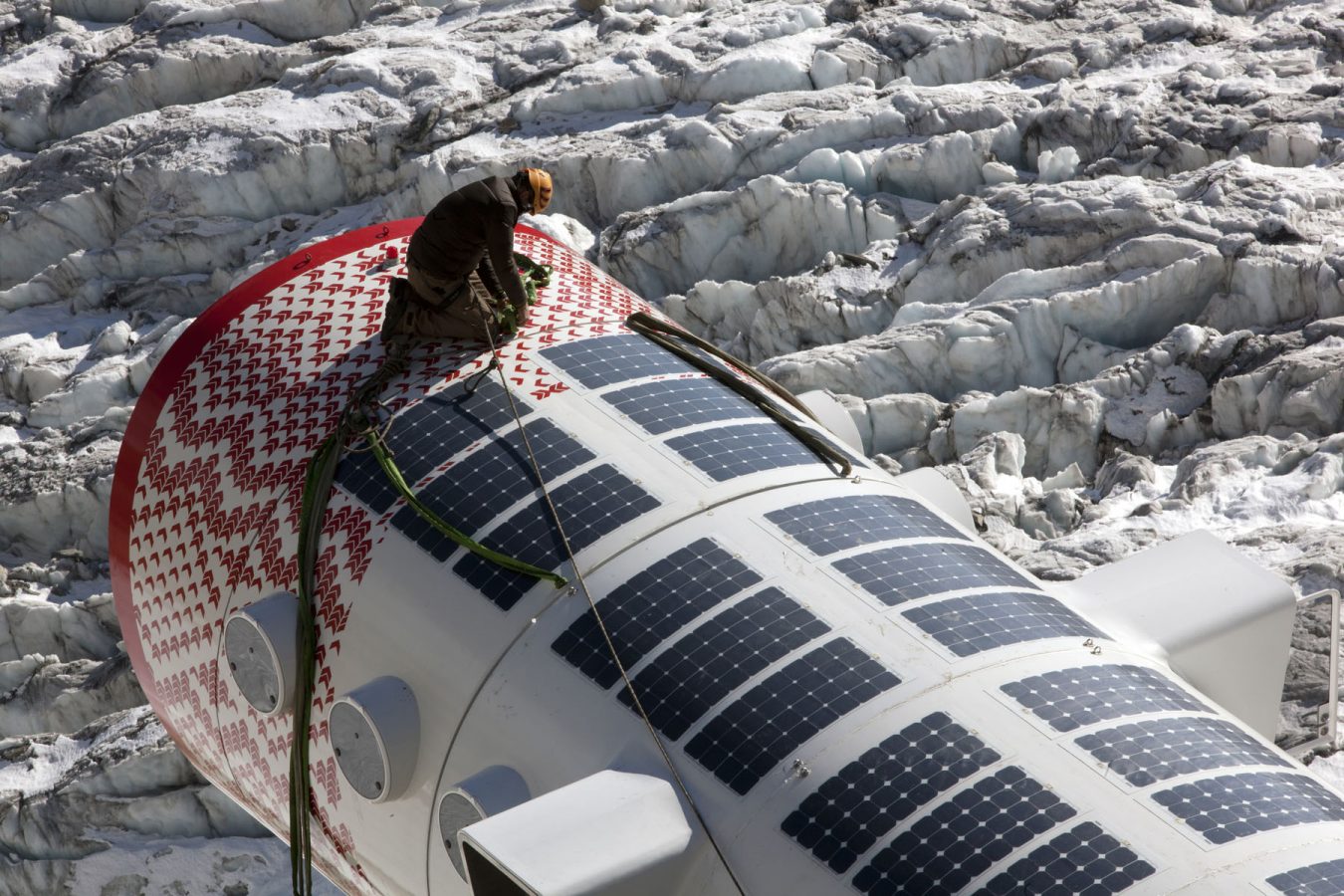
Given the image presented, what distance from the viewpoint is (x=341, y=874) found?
7414mm

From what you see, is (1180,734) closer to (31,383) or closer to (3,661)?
(3,661)

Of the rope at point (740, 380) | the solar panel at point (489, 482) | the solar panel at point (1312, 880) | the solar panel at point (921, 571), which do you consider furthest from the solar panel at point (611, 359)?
the solar panel at point (1312, 880)

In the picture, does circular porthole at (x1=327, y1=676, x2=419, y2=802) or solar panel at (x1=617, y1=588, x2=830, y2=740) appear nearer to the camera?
solar panel at (x1=617, y1=588, x2=830, y2=740)

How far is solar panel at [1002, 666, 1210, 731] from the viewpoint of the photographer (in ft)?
18.8

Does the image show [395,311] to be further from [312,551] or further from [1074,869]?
[1074,869]

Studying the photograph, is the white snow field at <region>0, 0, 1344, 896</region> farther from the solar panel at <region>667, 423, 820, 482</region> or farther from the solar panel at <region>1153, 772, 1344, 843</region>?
the solar panel at <region>667, 423, 820, 482</region>

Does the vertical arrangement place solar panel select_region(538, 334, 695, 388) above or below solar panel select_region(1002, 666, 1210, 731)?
above

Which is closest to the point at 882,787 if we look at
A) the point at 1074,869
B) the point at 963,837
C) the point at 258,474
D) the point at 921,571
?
the point at 963,837

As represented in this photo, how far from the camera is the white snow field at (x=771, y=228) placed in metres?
12.3

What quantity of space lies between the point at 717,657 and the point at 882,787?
3.07 feet

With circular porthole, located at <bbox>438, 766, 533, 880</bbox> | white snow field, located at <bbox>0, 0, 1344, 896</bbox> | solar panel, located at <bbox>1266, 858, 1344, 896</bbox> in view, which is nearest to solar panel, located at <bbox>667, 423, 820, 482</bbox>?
circular porthole, located at <bbox>438, 766, 533, 880</bbox>

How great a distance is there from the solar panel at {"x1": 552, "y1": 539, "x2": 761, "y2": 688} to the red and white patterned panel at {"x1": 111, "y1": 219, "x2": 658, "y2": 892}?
4.42ft

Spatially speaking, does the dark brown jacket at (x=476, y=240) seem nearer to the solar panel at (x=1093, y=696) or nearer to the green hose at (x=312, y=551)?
the green hose at (x=312, y=551)

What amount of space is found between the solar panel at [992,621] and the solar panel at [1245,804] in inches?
38.1
